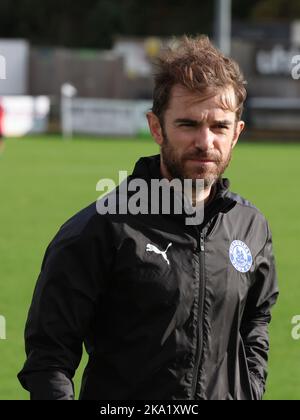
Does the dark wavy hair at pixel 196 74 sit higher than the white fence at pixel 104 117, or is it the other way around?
the dark wavy hair at pixel 196 74

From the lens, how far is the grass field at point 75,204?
768 cm

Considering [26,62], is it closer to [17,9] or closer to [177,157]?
[17,9]

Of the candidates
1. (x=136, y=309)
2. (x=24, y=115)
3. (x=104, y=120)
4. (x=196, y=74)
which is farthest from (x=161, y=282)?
(x=104, y=120)

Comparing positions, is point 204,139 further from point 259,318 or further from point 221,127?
point 259,318

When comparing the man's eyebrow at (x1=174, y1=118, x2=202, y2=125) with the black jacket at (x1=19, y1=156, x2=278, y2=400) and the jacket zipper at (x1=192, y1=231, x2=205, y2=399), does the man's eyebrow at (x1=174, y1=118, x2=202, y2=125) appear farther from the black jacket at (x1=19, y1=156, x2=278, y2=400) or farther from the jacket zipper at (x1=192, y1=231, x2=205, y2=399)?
the jacket zipper at (x1=192, y1=231, x2=205, y2=399)

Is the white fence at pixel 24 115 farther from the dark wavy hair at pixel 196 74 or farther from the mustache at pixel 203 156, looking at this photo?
the mustache at pixel 203 156

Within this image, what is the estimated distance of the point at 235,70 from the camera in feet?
10.5

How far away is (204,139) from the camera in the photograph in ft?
10.2

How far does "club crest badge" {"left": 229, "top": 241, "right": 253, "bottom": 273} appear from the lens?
3270 mm

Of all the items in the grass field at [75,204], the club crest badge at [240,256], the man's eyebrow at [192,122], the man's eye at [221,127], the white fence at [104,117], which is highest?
the man's eyebrow at [192,122]

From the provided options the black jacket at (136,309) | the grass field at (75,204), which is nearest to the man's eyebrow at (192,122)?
the black jacket at (136,309)

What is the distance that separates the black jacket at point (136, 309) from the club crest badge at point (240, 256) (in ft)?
0.08

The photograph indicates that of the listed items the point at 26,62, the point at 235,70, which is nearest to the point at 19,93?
the point at 26,62

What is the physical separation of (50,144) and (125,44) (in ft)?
51.2
